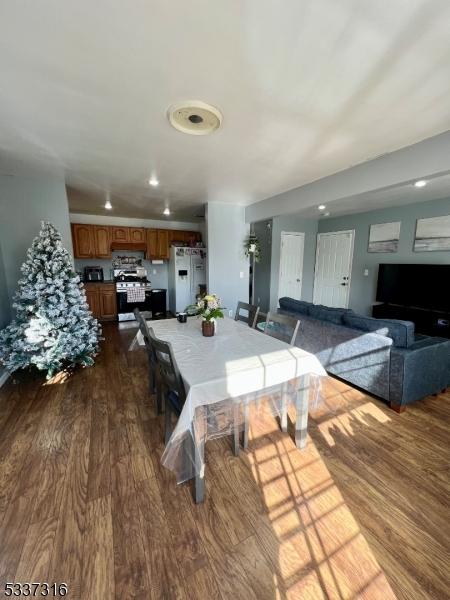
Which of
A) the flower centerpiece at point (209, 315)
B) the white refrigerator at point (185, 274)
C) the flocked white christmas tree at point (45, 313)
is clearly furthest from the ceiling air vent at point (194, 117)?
the white refrigerator at point (185, 274)

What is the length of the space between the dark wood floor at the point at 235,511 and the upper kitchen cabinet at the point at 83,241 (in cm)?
384

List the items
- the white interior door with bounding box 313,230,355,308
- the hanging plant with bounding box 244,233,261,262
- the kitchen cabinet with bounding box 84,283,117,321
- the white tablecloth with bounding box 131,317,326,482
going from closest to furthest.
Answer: the white tablecloth with bounding box 131,317,326,482, the hanging plant with bounding box 244,233,261,262, the kitchen cabinet with bounding box 84,283,117,321, the white interior door with bounding box 313,230,355,308

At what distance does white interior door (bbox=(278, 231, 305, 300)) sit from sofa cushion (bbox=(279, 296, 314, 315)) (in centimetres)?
214

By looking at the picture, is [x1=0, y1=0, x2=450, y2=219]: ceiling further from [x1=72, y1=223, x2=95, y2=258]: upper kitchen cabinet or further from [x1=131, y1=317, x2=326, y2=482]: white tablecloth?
[x1=72, y1=223, x2=95, y2=258]: upper kitchen cabinet

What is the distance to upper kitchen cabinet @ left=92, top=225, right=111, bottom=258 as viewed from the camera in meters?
5.34

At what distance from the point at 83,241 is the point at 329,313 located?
517 centimetres

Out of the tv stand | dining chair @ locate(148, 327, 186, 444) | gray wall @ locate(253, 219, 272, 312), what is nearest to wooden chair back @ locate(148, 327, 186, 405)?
dining chair @ locate(148, 327, 186, 444)

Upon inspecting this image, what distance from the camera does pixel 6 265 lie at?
3.05 metres

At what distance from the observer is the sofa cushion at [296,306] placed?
314 cm

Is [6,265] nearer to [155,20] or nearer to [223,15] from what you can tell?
[155,20]

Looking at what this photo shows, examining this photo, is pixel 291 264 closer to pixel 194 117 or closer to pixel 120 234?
pixel 120 234

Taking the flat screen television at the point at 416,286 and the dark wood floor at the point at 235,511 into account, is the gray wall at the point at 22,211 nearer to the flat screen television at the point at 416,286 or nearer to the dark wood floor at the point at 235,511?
the dark wood floor at the point at 235,511

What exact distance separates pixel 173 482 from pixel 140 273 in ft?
16.2

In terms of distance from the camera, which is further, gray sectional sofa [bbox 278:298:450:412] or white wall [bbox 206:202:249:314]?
white wall [bbox 206:202:249:314]
